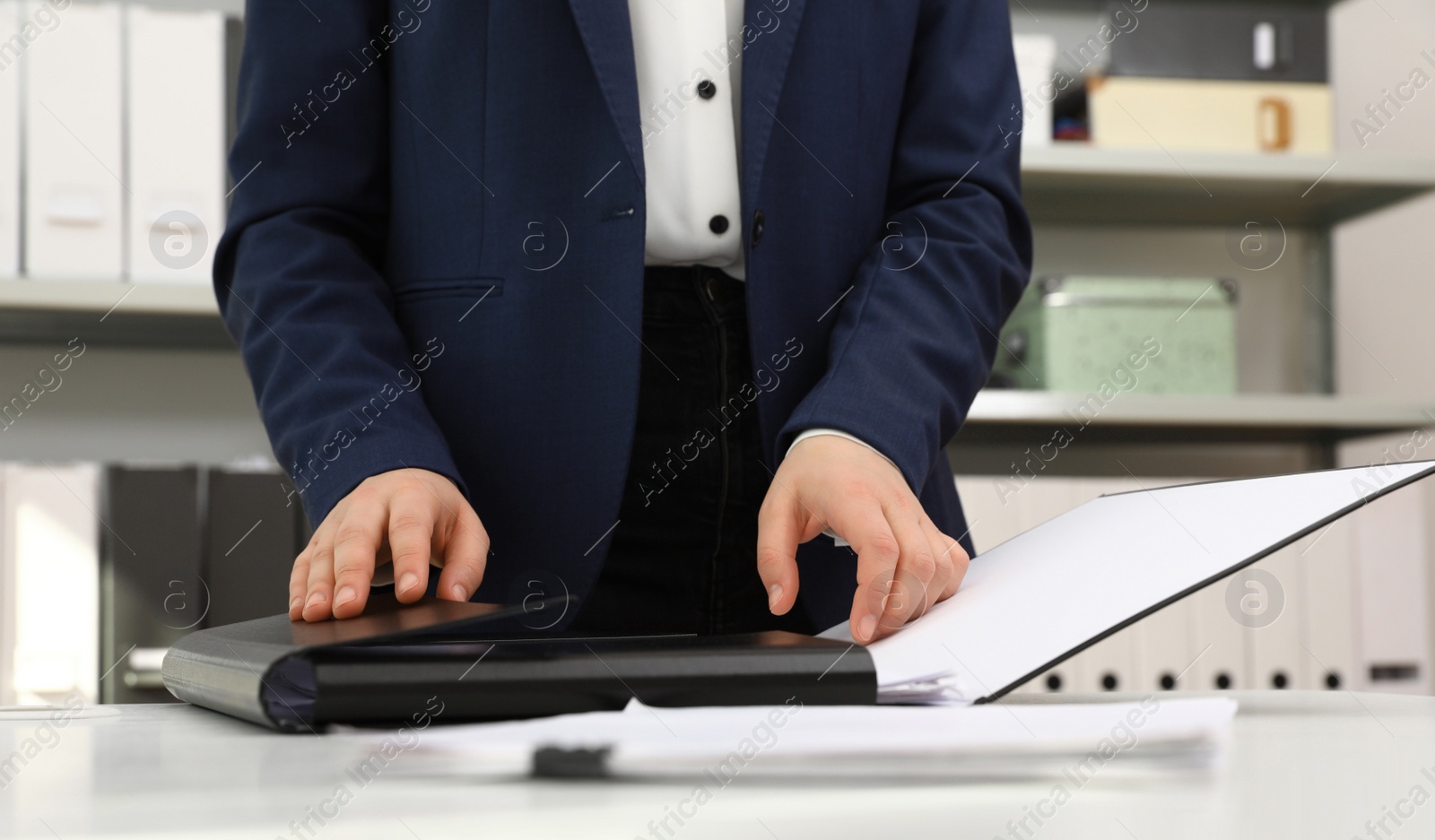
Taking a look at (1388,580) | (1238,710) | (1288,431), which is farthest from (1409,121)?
(1238,710)

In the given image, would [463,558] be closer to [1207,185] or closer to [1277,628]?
[1277,628]

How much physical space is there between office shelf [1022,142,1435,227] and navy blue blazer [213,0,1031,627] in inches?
39.1

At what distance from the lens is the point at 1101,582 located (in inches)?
18.1

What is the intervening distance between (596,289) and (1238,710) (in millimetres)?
431

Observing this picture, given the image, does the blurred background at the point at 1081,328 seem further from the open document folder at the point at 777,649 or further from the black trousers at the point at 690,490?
→ the open document folder at the point at 777,649

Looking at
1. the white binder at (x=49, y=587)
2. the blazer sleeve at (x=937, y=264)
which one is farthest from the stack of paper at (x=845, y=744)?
the white binder at (x=49, y=587)

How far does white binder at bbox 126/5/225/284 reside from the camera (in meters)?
1.43

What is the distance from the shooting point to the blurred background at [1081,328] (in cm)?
138

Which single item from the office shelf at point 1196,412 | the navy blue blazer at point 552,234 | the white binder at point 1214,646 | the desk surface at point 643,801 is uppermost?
the navy blue blazer at point 552,234

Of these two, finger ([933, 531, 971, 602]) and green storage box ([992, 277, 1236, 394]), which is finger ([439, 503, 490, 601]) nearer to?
finger ([933, 531, 971, 602])

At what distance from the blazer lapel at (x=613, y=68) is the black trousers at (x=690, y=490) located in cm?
10

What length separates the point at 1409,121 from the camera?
6.93ft

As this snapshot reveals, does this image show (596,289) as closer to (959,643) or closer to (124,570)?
(959,643)

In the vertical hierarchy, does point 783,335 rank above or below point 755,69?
below
